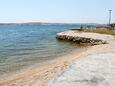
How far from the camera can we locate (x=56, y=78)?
8852 millimetres

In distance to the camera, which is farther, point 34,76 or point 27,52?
point 27,52

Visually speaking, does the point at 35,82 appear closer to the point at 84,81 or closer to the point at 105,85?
the point at 84,81

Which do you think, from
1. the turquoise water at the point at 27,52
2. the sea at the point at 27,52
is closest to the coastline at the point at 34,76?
the sea at the point at 27,52

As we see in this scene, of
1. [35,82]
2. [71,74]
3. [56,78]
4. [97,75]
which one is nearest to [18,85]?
[35,82]

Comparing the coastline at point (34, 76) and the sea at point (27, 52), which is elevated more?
the coastline at point (34, 76)

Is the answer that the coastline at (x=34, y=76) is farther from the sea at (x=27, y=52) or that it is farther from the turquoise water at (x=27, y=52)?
the turquoise water at (x=27, y=52)

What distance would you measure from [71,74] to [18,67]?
6654 mm

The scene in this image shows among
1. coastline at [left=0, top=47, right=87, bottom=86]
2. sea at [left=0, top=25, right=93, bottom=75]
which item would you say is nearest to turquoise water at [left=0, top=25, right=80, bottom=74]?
sea at [left=0, top=25, right=93, bottom=75]

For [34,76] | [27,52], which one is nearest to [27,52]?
[27,52]

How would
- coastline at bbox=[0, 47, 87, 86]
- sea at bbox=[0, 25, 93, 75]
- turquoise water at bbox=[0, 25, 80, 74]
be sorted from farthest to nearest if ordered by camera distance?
turquoise water at bbox=[0, 25, 80, 74]
sea at bbox=[0, 25, 93, 75]
coastline at bbox=[0, 47, 87, 86]

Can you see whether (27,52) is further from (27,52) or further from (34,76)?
(34,76)

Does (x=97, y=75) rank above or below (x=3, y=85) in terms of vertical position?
above

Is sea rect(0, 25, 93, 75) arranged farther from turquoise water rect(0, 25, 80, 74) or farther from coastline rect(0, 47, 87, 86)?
coastline rect(0, 47, 87, 86)

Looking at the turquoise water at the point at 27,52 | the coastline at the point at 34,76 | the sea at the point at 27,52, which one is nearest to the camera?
the coastline at the point at 34,76
